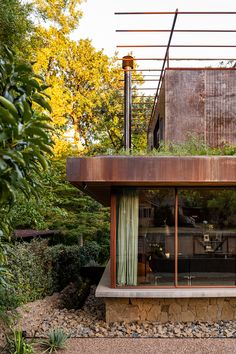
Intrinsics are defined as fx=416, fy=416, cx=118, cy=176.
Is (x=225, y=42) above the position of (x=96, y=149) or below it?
above

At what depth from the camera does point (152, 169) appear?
7.62 metres

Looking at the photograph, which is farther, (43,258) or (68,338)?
(43,258)

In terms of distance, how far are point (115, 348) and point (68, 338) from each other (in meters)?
0.91

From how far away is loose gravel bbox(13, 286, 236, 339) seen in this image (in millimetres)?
7492

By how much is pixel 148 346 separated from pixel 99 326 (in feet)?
4.28

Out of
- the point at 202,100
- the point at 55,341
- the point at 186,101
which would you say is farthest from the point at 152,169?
the point at 202,100

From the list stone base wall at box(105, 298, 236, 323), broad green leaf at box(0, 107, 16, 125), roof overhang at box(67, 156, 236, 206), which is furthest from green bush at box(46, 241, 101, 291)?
broad green leaf at box(0, 107, 16, 125)

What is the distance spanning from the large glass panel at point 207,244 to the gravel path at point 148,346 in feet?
4.61

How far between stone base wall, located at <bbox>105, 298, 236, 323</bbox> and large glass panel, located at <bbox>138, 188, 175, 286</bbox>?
419 millimetres

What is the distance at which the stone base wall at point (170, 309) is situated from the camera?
26.7 ft

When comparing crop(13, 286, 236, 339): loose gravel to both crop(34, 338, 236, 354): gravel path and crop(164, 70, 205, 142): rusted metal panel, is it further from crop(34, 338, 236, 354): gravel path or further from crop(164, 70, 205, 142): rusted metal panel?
crop(164, 70, 205, 142): rusted metal panel

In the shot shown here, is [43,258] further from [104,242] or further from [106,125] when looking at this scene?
[106,125]

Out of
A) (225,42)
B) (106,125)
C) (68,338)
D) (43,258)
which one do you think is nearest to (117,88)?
(106,125)

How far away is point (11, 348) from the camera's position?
636cm
